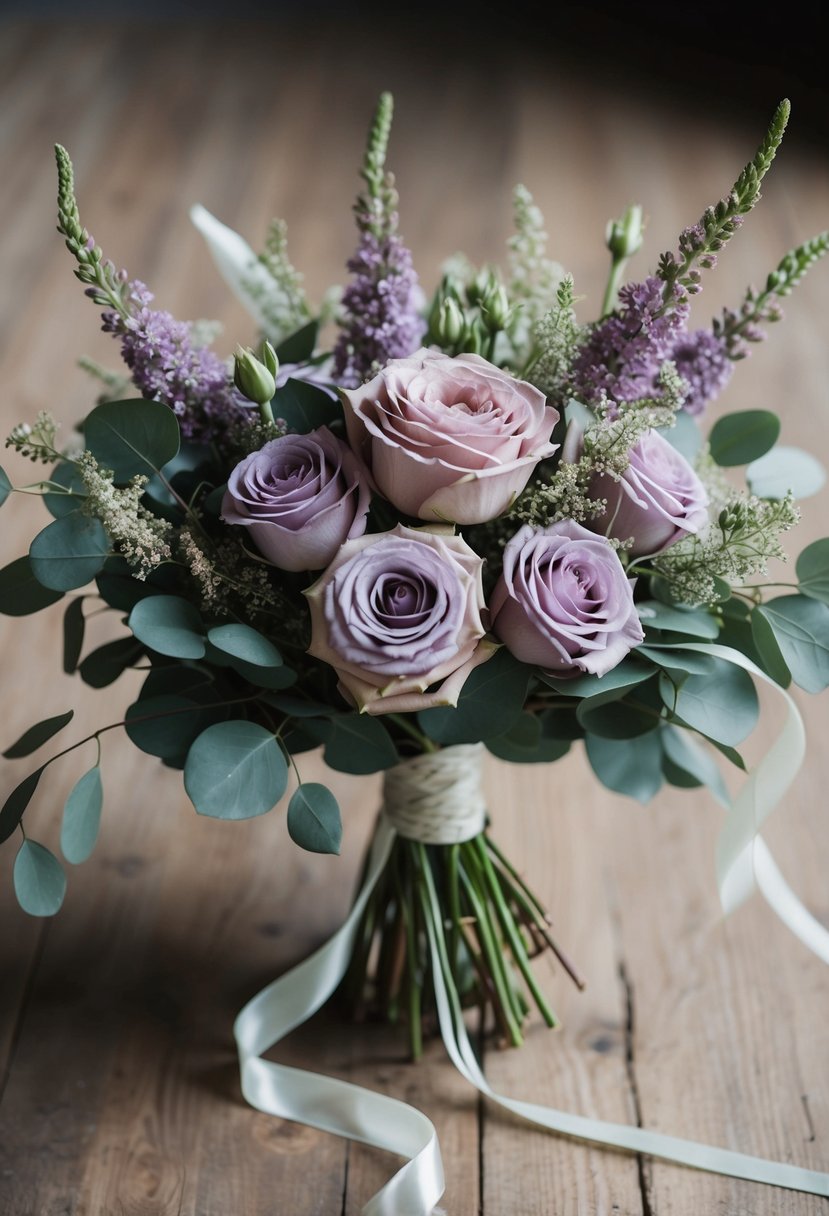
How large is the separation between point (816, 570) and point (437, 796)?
31 centimetres

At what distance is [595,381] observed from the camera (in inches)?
29.1

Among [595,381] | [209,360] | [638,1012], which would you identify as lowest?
[638,1012]

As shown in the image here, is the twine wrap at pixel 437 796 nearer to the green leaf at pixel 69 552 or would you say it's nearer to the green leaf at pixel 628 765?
the green leaf at pixel 628 765

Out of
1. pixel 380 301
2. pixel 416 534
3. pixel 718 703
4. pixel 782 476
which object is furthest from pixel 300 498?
pixel 782 476

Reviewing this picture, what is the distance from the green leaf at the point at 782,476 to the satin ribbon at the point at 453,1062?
0.60 ft

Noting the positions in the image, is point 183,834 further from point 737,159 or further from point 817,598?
point 737,159

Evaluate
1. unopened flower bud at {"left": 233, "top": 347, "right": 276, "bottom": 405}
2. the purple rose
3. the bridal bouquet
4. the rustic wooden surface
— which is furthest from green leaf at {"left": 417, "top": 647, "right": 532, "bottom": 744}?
the rustic wooden surface

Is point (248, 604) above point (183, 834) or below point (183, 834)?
above

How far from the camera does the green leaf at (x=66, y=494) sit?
0.77 meters

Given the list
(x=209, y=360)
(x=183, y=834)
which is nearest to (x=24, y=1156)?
(x=183, y=834)

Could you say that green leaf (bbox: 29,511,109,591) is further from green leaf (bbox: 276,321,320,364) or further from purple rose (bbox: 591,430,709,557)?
purple rose (bbox: 591,430,709,557)

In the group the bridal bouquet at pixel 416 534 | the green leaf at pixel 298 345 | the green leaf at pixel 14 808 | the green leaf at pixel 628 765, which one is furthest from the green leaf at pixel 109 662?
the green leaf at pixel 628 765

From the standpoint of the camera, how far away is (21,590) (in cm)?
77

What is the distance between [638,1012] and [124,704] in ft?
1.98
